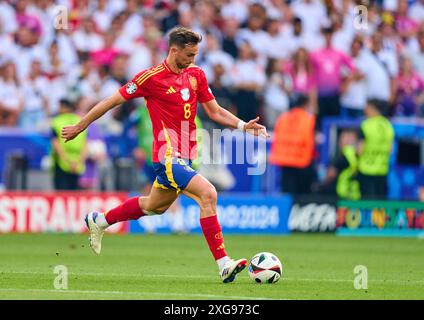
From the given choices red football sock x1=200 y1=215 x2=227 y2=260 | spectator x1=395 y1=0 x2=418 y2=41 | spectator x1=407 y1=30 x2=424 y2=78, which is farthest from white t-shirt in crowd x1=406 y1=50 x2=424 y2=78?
red football sock x1=200 y1=215 x2=227 y2=260

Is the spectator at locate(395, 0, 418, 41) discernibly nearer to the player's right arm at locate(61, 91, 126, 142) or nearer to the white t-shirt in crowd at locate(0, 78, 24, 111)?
the white t-shirt in crowd at locate(0, 78, 24, 111)

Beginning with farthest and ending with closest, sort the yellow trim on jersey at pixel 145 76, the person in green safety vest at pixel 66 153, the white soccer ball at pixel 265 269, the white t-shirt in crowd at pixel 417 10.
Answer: the white t-shirt in crowd at pixel 417 10 → the person in green safety vest at pixel 66 153 → the yellow trim on jersey at pixel 145 76 → the white soccer ball at pixel 265 269

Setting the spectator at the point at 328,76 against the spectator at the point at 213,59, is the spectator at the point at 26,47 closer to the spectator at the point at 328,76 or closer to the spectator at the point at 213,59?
the spectator at the point at 213,59

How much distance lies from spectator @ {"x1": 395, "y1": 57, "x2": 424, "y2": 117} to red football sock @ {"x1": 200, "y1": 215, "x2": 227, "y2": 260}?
11607 mm

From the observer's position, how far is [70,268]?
42.5 ft

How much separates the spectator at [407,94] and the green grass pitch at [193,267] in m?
3.88

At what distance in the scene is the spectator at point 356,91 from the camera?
21.8 m

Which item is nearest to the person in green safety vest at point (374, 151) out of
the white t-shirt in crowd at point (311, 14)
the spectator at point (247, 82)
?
the spectator at point (247, 82)

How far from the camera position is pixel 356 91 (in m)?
21.8

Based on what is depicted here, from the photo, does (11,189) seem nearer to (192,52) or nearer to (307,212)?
(307,212)

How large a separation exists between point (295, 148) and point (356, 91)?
6.28 feet

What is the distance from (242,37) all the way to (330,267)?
10248mm

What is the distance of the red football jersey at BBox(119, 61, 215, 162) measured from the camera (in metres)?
11.8
